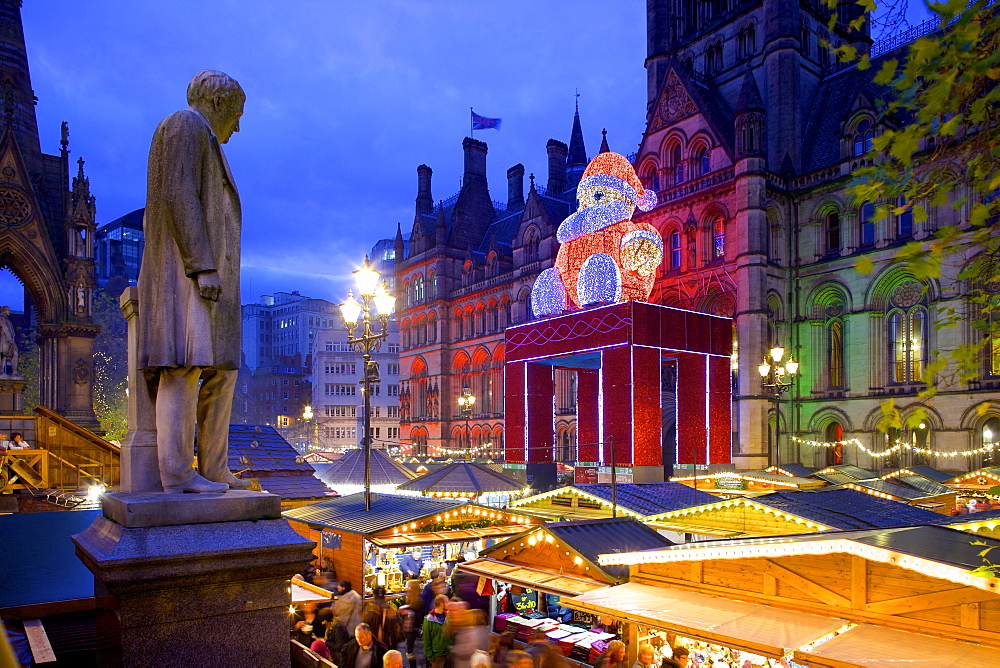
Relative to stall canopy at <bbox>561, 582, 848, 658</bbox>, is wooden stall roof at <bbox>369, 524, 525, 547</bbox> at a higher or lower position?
lower

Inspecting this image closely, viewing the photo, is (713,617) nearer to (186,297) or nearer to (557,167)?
(186,297)

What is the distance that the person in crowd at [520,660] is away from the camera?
317 inches

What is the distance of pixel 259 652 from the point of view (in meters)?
3.72

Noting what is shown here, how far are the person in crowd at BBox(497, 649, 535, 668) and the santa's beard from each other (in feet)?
76.4

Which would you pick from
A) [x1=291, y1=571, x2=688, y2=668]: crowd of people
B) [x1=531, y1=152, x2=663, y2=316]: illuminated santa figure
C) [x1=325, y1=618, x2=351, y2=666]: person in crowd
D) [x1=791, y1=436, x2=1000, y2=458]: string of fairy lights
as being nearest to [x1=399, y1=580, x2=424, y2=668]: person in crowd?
[x1=291, y1=571, x2=688, y2=668]: crowd of people

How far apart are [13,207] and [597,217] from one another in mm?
19830

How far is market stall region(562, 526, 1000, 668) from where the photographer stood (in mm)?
7168

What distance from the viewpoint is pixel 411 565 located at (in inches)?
638

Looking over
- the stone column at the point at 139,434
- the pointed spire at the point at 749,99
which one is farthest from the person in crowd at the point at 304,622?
the pointed spire at the point at 749,99

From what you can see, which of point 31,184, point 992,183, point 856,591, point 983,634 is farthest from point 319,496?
point 992,183

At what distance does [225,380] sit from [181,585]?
1080 mm

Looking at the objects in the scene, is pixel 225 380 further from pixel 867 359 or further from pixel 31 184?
pixel 867 359

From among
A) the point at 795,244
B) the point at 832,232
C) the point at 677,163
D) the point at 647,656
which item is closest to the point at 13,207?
the point at 647,656

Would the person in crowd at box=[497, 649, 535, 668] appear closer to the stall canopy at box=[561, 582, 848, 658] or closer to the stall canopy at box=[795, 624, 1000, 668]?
the stall canopy at box=[561, 582, 848, 658]
